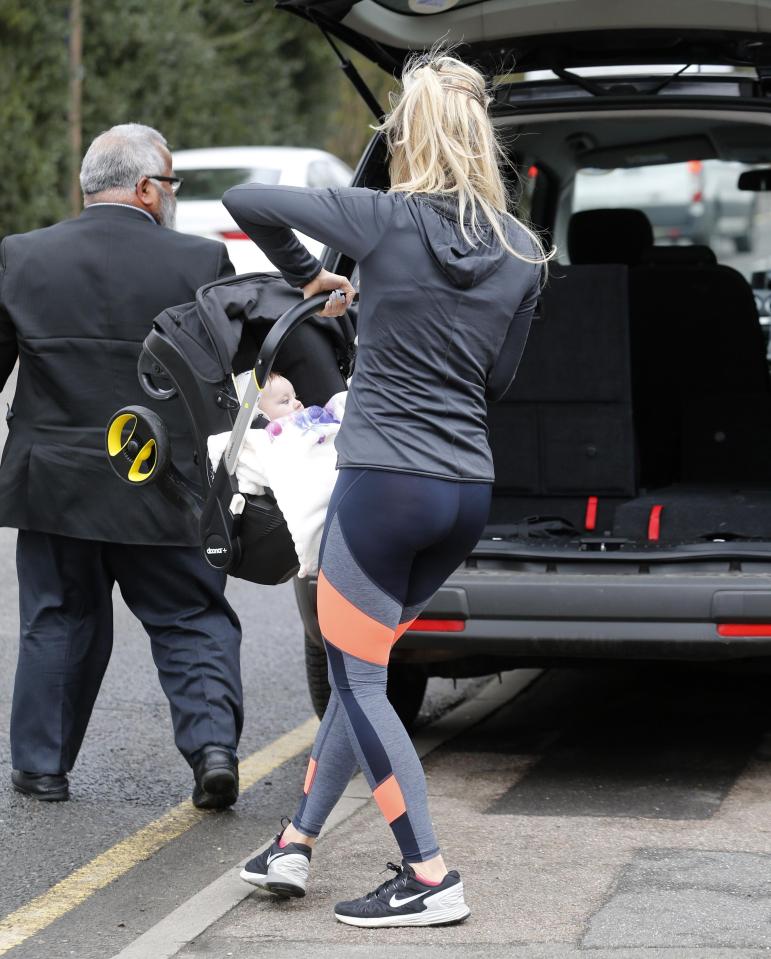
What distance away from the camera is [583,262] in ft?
21.9

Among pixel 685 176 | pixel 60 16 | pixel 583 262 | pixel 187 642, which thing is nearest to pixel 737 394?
pixel 583 262

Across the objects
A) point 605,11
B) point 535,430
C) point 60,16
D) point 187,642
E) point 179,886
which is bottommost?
point 179,886

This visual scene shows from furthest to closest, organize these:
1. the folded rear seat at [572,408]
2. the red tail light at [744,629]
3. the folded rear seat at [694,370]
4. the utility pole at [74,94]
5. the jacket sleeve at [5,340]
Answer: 1. the utility pole at [74,94]
2. the folded rear seat at [694,370]
3. the folded rear seat at [572,408]
4. the jacket sleeve at [5,340]
5. the red tail light at [744,629]

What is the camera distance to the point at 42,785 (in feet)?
16.0

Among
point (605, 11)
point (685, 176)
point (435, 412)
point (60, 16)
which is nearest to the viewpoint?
point (435, 412)

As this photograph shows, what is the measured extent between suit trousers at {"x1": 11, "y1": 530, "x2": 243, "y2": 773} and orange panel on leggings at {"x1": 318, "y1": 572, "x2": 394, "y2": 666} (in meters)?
1.10

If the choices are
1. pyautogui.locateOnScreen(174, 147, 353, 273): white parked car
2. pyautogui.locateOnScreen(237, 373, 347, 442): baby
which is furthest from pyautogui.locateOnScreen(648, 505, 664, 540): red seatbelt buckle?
pyautogui.locateOnScreen(174, 147, 353, 273): white parked car

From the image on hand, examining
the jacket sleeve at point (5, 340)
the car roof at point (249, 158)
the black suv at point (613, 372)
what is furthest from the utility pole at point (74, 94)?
the jacket sleeve at point (5, 340)

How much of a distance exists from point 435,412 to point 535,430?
2.31 metres

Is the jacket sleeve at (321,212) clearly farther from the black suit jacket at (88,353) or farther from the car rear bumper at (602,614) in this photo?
the car rear bumper at (602,614)

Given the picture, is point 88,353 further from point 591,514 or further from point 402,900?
point 591,514

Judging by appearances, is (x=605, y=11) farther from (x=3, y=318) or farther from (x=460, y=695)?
(x=460, y=695)

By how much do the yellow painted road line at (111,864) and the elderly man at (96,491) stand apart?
13 centimetres

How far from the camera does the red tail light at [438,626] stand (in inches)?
188
